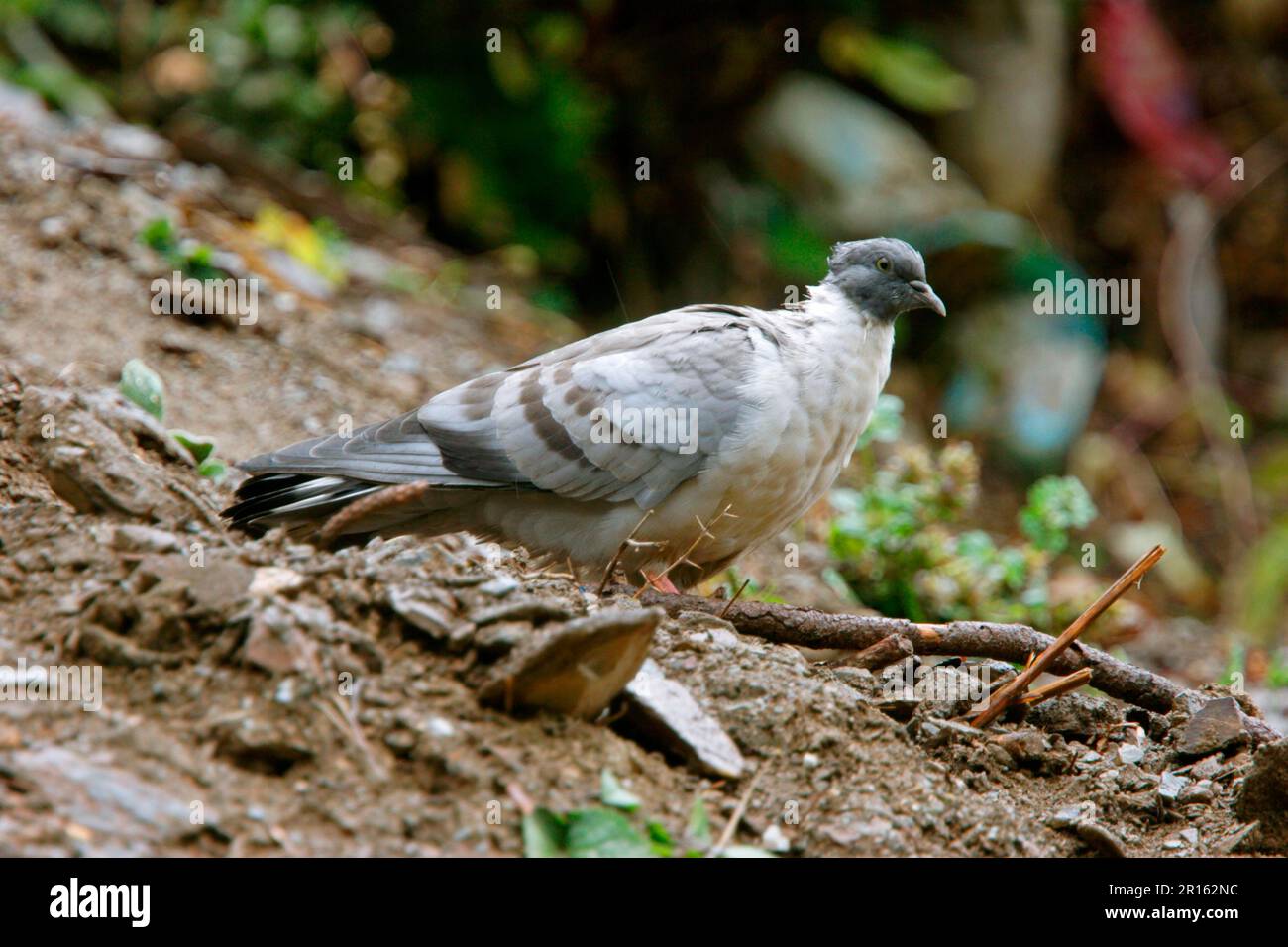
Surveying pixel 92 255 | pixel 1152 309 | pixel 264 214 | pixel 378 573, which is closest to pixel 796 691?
pixel 378 573

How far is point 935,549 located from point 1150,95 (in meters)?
7.07

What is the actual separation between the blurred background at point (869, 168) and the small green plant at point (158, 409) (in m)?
4.50

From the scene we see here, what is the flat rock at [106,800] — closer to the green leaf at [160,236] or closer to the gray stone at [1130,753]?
the gray stone at [1130,753]

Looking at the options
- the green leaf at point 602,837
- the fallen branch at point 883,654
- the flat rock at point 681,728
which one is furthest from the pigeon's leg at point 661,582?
the green leaf at point 602,837

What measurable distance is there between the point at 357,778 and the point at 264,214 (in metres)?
6.11

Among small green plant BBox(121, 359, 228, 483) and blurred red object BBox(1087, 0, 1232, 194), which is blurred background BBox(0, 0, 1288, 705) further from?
small green plant BBox(121, 359, 228, 483)

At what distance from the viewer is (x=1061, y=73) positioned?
37.8 feet

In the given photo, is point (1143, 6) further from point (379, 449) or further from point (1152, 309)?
point (379, 449)

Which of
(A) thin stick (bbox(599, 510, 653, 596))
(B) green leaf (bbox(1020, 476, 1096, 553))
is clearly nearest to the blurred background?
(B) green leaf (bbox(1020, 476, 1096, 553))

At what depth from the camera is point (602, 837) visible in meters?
2.96

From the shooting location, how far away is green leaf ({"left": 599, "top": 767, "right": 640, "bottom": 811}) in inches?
122

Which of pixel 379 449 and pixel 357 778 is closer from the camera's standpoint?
pixel 357 778
